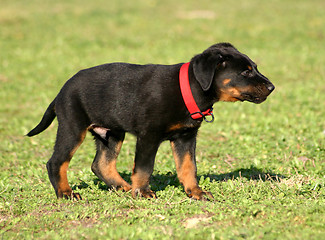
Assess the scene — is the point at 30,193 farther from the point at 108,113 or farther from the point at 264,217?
the point at 264,217

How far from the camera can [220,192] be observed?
18.9ft

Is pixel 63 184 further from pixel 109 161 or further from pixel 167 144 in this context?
pixel 167 144

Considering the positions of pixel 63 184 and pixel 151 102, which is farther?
pixel 63 184

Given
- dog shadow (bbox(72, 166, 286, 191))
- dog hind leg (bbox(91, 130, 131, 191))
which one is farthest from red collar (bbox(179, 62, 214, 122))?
dog hind leg (bbox(91, 130, 131, 191))

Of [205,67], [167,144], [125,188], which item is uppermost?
[205,67]

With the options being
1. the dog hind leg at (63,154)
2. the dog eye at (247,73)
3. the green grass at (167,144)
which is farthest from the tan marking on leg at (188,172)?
the dog hind leg at (63,154)

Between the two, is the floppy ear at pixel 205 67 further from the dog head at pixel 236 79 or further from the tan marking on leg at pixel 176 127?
the tan marking on leg at pixel 176 127

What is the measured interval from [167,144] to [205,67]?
3.89 meters

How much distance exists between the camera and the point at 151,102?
5391 mm

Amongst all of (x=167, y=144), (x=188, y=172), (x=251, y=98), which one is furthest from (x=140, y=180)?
(x=167, y=144)

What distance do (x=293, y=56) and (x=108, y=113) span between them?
40.9 ft

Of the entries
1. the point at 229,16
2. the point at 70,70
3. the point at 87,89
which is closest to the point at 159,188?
the point at 87,89

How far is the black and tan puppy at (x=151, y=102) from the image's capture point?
17.5ft

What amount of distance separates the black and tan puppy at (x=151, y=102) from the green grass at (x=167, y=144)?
415mm
